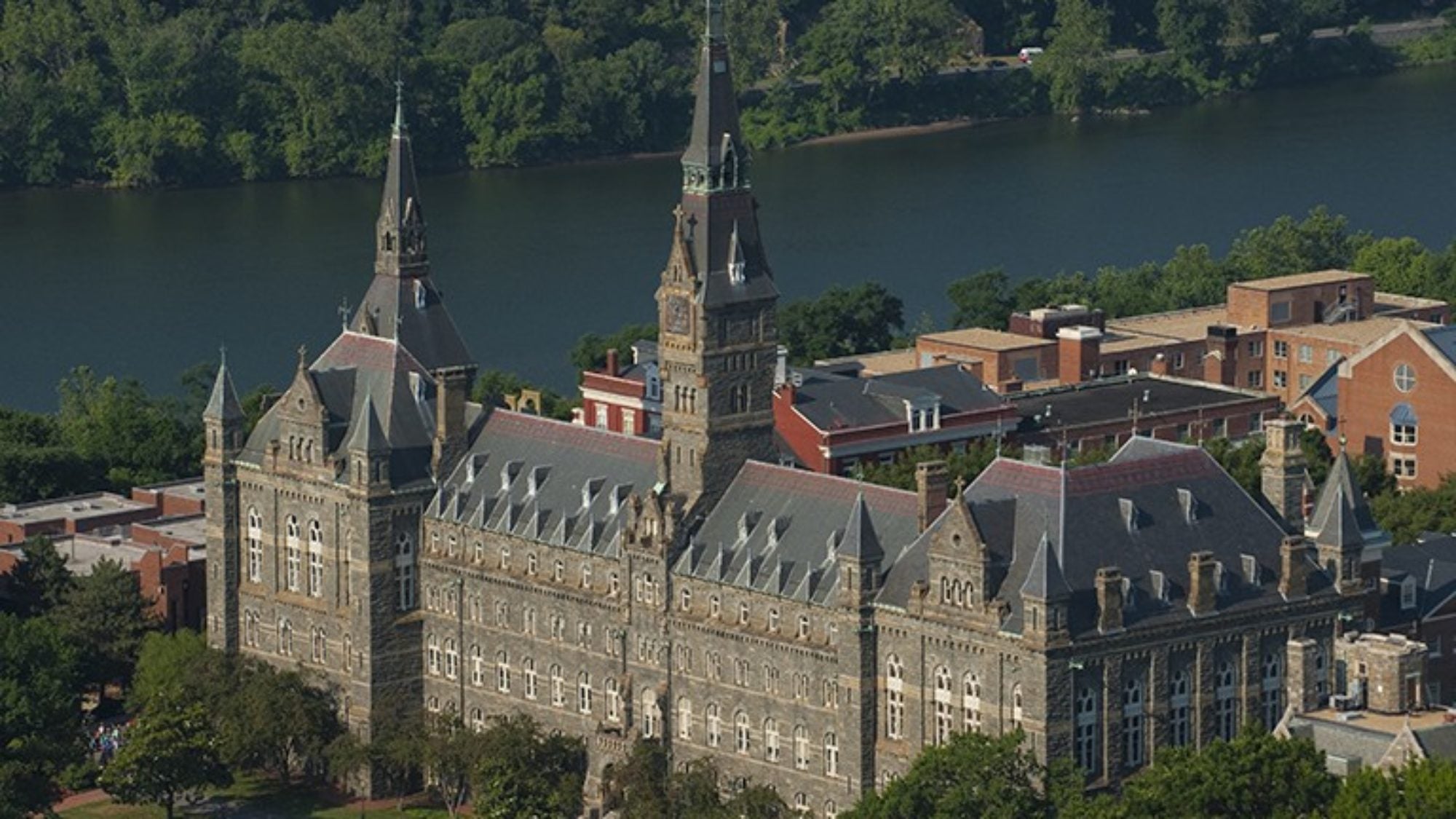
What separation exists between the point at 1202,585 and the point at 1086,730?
5.49 meters

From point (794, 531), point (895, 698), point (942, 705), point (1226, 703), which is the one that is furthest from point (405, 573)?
point (1226, 703)

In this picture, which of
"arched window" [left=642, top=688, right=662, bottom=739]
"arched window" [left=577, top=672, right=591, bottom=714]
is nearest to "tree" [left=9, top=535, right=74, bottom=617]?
"arched window" [left=577, top=672, right=591, bottom=714]

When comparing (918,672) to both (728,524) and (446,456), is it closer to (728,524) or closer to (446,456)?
(728,524)

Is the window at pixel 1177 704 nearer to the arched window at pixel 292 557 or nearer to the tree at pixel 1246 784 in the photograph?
the tree at pixel 1246 784

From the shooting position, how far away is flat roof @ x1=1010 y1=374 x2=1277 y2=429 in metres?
181

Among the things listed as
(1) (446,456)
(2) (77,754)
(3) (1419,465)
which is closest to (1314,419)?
(3) (1419,465)

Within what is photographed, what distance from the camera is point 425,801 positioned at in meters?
147

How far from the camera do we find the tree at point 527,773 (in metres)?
139

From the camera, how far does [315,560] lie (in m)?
153

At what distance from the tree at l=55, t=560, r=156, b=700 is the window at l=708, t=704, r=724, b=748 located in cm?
2407

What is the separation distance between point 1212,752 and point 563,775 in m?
26.6

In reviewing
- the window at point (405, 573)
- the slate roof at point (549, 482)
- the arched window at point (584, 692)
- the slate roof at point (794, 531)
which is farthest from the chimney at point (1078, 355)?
the slate roof at point (794, 531)

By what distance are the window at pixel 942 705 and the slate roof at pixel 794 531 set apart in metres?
3.96

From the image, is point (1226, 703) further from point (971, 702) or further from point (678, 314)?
point (678, 314)
